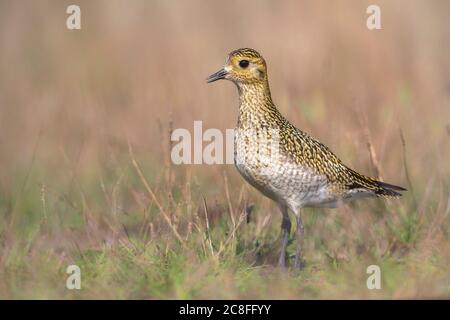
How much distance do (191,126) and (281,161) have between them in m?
3.26

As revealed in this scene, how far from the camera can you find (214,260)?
256 inches

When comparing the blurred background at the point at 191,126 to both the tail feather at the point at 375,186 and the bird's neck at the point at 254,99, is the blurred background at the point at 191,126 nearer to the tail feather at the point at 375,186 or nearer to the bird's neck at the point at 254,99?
the tail feather at the point at 375,186

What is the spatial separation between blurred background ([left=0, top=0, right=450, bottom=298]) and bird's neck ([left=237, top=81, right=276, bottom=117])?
74 cm

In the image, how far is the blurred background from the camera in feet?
21.9

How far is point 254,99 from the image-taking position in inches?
280

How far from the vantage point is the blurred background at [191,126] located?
6680 mm

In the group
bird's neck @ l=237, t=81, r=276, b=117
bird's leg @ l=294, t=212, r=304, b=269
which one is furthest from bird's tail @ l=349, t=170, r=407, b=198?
bird's neck @ l=237, t=81, r=276, b=117

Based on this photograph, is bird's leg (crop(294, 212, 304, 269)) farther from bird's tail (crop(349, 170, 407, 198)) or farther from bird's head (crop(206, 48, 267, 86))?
bird's head (crop(206, 48, 267, 86))

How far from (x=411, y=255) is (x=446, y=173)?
7.22 feet

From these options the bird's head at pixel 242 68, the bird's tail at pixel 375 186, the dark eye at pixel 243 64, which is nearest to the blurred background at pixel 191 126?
the bird's tail at pixel 375 186

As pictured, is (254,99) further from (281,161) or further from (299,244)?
(299,244)

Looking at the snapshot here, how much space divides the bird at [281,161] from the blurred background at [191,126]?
347 millimetres

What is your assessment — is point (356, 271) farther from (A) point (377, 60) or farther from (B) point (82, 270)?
(A) point (377, 60)

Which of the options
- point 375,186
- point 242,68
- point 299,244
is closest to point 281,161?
point 299,244
